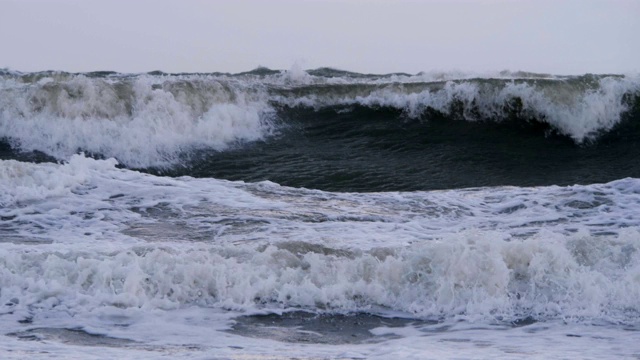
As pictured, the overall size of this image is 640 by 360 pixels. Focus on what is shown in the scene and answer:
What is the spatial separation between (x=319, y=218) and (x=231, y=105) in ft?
21.2

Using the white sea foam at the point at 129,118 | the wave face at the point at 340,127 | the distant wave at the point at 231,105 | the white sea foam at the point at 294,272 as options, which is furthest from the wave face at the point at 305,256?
the distant wave at the point at 231,105

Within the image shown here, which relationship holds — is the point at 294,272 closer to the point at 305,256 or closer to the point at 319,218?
the point at 305,256

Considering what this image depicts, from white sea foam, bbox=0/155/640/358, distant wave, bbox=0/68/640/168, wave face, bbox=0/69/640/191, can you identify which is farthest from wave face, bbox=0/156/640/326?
distant wave, bbox=0/68/640/168

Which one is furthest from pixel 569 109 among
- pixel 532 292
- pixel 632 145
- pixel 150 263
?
pixel 150 263

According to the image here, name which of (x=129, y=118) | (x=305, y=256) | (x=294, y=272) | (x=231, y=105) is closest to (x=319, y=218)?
(x=305, y=256)

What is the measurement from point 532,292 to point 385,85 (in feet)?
33.3

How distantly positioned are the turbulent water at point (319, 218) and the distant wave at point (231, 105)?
4 cm

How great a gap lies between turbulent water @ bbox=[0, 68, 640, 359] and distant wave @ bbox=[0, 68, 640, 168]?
36 millimetres

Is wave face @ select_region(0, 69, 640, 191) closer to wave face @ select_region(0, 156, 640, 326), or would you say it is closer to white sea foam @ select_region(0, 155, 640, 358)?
wave face @ select_region(0, 156, 640, 326)

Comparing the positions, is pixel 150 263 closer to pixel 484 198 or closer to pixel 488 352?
pixel 488 352

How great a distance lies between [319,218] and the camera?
8.98 metres

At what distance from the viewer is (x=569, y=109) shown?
50.2 ft

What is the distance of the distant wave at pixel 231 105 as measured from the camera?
13414 millimetres

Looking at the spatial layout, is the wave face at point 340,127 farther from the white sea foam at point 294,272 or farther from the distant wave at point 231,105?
the white sea foam at point 294,272
